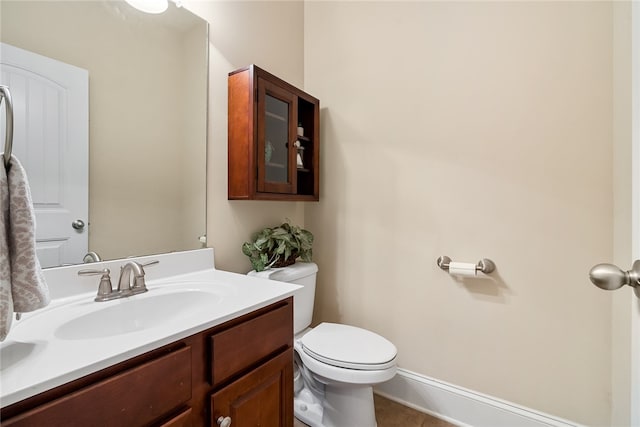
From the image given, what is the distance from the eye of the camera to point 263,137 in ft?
4.41

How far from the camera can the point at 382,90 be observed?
160 cm

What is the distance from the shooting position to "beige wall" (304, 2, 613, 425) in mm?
1137

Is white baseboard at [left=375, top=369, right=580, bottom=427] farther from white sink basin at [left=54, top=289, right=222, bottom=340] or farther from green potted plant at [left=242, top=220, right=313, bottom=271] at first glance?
white sink basin at [left=54, top=289, right=222, bottom=340]

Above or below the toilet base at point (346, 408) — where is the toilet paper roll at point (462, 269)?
Answer: above

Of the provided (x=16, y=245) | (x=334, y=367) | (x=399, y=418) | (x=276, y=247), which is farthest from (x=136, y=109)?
(x=399, y=418)

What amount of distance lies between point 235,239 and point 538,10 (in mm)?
1733

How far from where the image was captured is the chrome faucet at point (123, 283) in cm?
88

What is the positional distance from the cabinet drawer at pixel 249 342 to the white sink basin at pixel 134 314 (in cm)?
13

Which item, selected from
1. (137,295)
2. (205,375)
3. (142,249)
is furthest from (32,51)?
(205,375)

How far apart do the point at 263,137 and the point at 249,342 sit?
920mm

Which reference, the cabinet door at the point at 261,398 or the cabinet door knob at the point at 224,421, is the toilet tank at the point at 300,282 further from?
the cabinet door knob at the point at 224,421

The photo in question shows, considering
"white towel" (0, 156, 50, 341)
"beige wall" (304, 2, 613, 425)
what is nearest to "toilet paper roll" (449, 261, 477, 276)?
"beige wall" (304, 2, 613, 425)

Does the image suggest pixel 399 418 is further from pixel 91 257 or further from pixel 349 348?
pixel 91 257

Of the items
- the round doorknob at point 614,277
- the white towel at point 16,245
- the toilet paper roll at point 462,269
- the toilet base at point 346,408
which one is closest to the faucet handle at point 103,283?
the white towel at point 16,245
